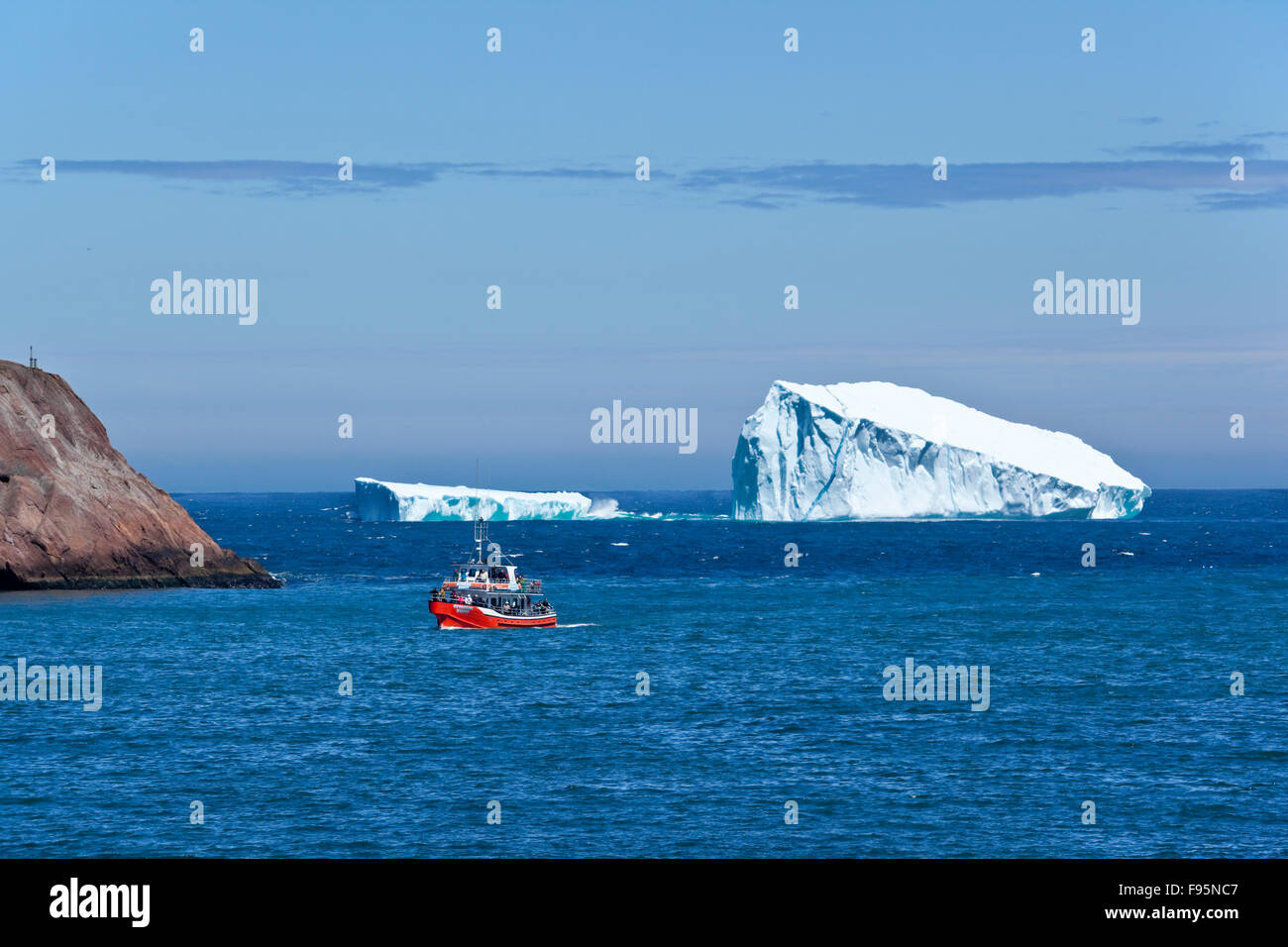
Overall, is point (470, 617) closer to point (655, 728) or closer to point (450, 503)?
point (655, 728)

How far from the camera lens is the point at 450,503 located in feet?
423

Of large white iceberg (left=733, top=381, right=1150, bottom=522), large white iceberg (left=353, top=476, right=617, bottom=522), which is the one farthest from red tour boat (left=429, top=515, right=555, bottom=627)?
large white iceberg (left=353, top=476, right=617, bottom=522)

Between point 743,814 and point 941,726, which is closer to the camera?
point 743,814

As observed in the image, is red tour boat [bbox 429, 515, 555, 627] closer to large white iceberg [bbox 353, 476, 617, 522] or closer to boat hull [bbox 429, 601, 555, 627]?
boat hull [bbox 429, 601, 555, 627]

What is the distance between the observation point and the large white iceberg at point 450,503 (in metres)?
125

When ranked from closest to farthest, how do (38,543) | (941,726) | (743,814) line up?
(743,814), (941,726), (38,543)

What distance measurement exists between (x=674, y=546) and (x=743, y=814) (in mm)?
80785

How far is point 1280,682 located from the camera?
3838 cm

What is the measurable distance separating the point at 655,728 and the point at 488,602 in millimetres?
22525

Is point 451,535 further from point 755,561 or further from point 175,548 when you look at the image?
point 175,548

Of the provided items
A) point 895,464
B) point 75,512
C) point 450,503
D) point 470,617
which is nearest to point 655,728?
point 470,617
